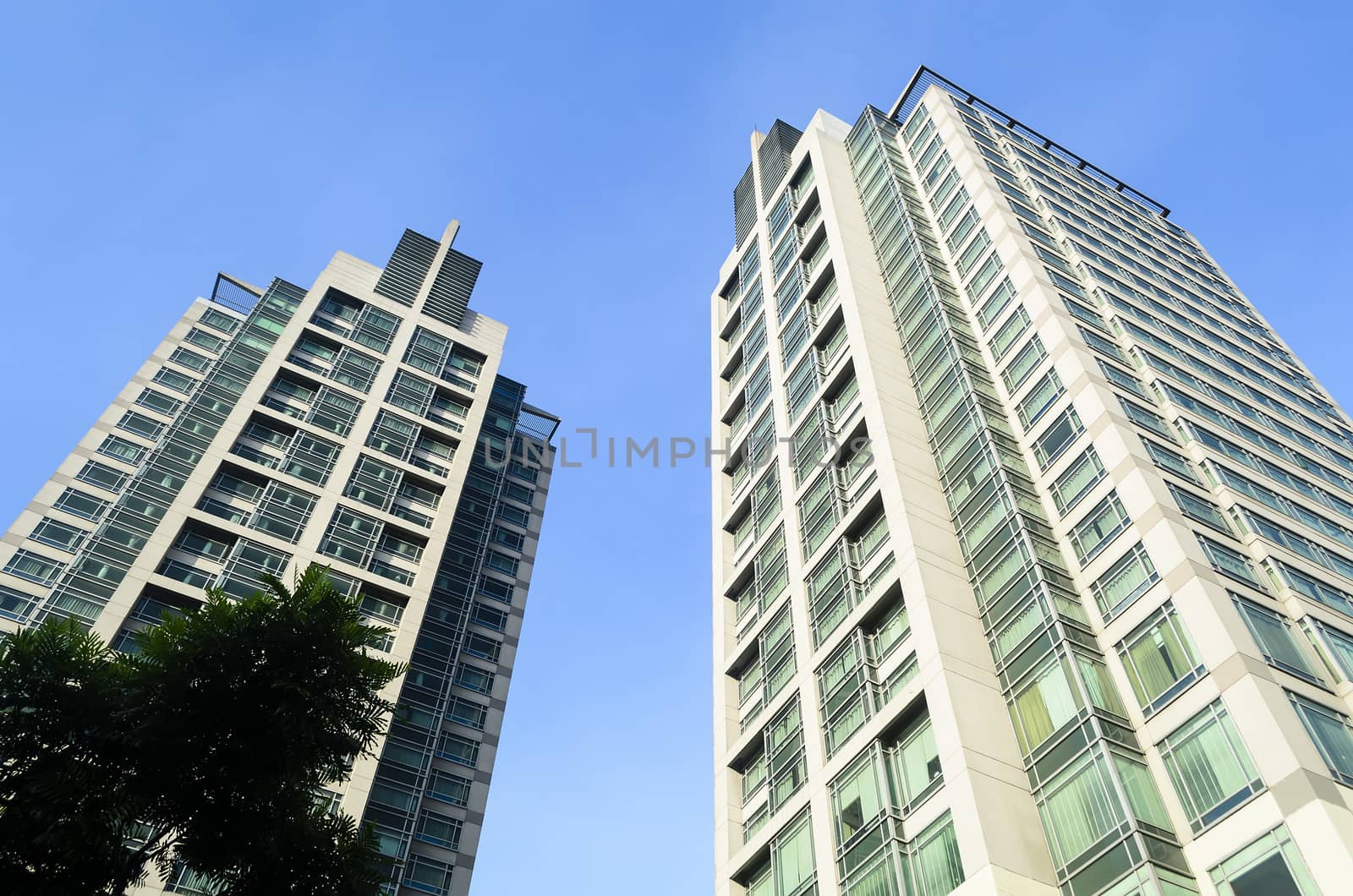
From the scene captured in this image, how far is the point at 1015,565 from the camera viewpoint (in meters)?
35.2

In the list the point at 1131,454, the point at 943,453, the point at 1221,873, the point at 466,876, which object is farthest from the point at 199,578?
the point at 1221,873

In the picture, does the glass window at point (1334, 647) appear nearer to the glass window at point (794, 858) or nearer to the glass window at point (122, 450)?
the glass window at point (794, 858)

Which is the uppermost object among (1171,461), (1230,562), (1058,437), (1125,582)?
(1058,437)

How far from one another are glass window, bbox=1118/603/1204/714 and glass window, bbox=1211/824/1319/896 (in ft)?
16.3

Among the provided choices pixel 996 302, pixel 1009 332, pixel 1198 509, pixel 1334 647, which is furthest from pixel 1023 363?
pixel 1334 647

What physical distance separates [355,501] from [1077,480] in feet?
137

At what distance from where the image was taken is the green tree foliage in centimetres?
1877

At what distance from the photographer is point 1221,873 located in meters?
24.7

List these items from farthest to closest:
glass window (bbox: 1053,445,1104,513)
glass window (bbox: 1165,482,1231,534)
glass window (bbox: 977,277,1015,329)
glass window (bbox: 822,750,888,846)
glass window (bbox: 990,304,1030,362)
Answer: glass window (bbox: 977,277,1015,329), glass window (bbox: 990,304,1030,362), glass window (bbox: 1053,445,1104,513), glass window (bbox: 1165,482,1231,534), glass window (bbox: 822,750,888,846)

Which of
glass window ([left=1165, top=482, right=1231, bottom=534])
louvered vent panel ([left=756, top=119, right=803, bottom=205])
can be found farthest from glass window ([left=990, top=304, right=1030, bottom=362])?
louvered vent panel ([left=756, top=119, right=803, bottom=205])

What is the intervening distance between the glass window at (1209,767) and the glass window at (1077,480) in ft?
32.5

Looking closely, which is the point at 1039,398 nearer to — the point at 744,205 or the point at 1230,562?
the point at 1230,562

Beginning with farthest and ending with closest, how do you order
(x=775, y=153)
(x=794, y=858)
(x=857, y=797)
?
(x=775, y=153)
(x=794, y=858)
(x=857, y=797)

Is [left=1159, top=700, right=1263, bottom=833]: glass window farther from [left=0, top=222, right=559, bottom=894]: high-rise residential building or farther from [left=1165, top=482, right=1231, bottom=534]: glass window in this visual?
[left=0, top=222, right=559, bottom=894]: high-rise residential building
